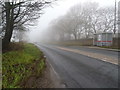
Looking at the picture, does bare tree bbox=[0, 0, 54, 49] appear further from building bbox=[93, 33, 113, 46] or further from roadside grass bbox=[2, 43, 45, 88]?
building bbox=[93, 33, 113, 46]

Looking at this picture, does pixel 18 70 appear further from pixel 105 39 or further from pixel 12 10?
pixel 105 39

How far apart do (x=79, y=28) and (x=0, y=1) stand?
34.6m

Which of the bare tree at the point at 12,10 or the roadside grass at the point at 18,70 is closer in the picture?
the roadside grass at the point at 18,70

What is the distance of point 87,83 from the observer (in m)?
4.24

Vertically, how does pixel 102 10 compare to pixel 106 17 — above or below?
above

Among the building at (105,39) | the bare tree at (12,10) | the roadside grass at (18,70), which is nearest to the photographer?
the roadside grass at (18,70)

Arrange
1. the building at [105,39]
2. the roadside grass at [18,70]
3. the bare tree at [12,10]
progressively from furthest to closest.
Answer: the building at [105,39], the bare tree at [12,10], the roadside grass at [18,70]

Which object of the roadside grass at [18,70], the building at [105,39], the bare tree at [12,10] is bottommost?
the roadside grass at [18,70]

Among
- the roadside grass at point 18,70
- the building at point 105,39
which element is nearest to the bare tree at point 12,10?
the roadside grass at point 18,70

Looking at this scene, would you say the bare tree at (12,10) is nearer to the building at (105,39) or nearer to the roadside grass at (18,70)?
the roadside grass at (18,70)

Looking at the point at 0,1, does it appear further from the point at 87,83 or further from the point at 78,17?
the point at 78,17

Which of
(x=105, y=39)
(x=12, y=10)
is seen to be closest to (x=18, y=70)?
(x=12, y=10)

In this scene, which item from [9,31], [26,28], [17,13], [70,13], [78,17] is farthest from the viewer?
[70,13]

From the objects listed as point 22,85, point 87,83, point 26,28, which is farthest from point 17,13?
point 87,83
